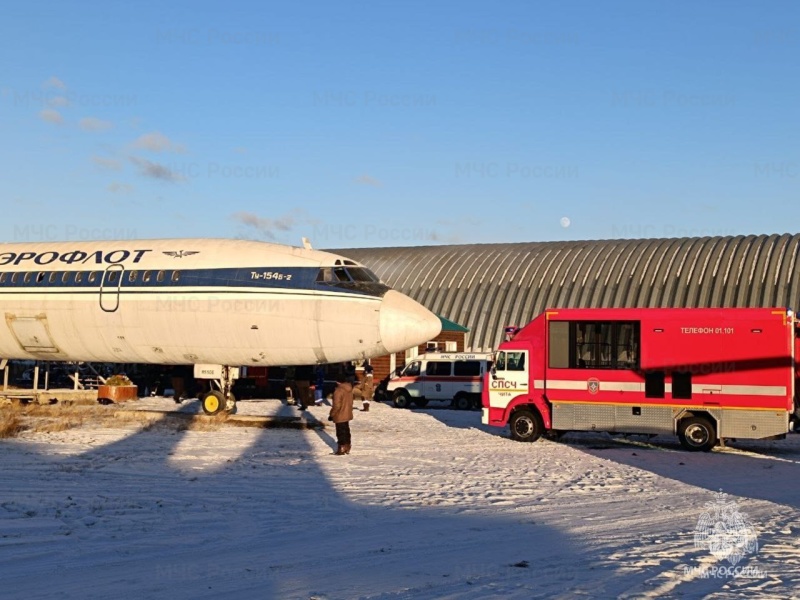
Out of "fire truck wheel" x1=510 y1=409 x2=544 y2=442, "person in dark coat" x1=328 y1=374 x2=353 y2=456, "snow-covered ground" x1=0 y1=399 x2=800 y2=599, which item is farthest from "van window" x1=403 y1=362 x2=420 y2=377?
"person in dark coat" x1=328 y1=374 x2=353 y2=456

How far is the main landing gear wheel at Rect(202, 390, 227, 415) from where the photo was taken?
2792 centimetres

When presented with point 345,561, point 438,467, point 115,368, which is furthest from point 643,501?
point 115,368

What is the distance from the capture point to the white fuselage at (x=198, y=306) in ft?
81.5

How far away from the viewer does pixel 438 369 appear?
131 ft

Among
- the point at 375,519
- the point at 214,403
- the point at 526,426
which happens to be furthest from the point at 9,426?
the point at 375,519

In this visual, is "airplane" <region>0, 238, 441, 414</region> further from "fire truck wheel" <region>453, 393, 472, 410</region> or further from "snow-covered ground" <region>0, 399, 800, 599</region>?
"fire truck wheel" <region>453, 393, 472, 410</region>

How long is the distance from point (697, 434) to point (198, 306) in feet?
47.5

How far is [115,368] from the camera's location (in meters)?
45.1

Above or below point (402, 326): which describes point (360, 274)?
above

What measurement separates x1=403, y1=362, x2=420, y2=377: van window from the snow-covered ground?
57.4 ft

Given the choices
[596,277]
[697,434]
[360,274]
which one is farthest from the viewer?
[596,277]

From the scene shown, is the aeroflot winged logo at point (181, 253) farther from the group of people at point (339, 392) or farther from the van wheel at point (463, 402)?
the van wheel at point (463, 402)

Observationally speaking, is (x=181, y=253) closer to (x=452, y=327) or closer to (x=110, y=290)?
(x=110, y=290)

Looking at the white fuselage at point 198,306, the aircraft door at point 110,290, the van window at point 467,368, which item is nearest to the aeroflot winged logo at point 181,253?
the white fuselage at point 198,306
